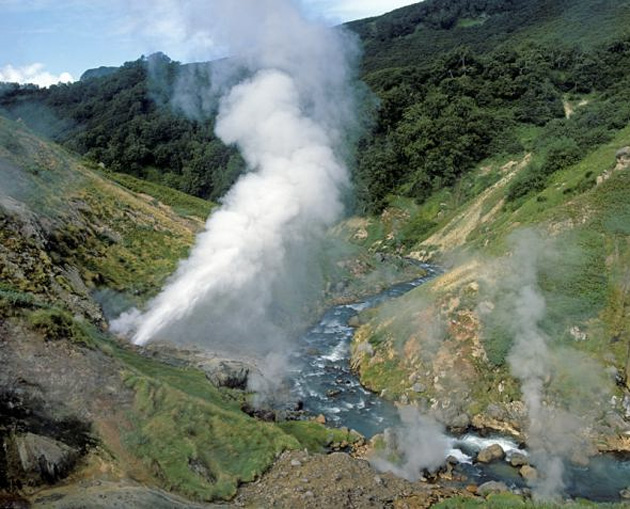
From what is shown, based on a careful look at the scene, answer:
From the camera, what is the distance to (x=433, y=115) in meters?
102

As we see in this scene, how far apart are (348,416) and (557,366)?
1059 centimetres

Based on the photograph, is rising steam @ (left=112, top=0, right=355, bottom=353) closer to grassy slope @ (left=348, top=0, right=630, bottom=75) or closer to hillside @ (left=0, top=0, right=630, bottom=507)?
hillside @ (left=0, top=0, right=630, bottom=507)

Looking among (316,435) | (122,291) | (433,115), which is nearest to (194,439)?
(316,435)

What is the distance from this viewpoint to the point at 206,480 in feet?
61.7

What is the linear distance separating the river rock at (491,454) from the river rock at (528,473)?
1.24 metres

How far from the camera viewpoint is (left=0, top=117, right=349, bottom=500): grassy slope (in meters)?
19.2

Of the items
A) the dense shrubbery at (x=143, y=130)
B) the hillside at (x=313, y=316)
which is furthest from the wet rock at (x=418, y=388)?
the dense shrubbery at (x=143, y=130)

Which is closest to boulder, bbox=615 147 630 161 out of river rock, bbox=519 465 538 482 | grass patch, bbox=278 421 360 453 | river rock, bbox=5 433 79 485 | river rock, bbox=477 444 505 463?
river rock, bbox=477 444 505 463

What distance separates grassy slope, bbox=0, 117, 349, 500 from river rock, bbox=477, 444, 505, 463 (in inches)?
230

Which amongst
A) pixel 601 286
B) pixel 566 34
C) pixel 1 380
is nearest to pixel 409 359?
pixel 601 286

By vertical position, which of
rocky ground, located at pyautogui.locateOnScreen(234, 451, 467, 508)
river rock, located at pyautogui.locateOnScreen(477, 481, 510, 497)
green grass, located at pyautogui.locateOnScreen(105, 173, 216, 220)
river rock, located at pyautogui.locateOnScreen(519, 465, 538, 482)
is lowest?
river rock, located at pyautogui.locateOnScreen(519, 465, 538, 482)

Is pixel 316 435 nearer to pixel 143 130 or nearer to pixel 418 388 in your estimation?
pixel 418 388

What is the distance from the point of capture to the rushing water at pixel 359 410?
883 inches

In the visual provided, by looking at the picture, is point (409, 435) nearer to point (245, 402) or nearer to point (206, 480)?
point (245, 402)
